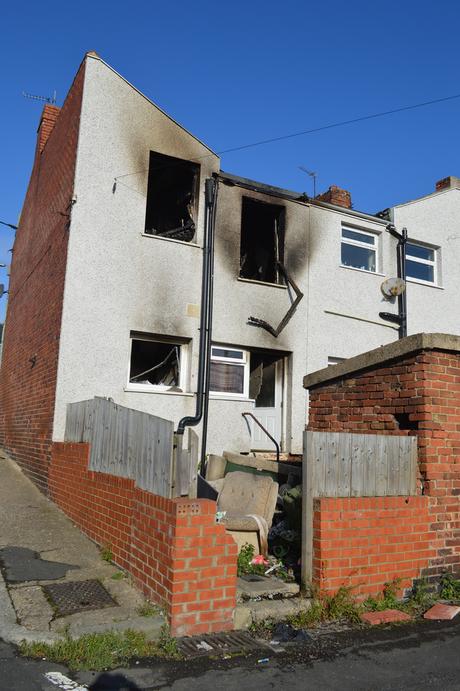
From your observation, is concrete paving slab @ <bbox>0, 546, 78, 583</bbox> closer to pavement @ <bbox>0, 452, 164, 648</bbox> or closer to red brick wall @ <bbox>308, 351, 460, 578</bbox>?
pavement @ <bbox>0, 452, 164, 648</bbox>

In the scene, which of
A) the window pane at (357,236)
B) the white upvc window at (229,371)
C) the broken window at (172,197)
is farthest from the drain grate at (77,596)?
the window pane at (357,236)

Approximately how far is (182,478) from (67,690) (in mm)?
1674

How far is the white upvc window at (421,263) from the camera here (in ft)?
45.5

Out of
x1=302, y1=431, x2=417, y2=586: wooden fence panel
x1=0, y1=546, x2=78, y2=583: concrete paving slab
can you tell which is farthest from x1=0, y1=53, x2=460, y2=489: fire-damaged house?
x1=302, y1=431, x2=417, y2=586: wooden fence panel

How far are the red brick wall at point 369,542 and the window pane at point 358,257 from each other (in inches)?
326

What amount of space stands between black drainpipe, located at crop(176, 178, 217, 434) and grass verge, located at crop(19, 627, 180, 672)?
225 inches

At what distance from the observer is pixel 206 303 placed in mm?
10703

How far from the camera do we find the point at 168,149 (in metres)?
11.0

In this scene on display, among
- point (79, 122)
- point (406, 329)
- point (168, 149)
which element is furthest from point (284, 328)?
point (79, 122)

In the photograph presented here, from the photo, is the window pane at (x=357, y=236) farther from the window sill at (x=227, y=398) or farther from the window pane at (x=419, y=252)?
the window sill at (x=227, y=398)

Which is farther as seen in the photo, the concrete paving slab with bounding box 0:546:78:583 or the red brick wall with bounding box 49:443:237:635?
the concrete paving slab with bounding box 0:546:78:583

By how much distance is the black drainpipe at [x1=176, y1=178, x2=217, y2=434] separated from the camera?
10.3 metres

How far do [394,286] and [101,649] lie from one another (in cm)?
1049

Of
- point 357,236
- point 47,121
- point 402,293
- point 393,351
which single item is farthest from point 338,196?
point 393,351
